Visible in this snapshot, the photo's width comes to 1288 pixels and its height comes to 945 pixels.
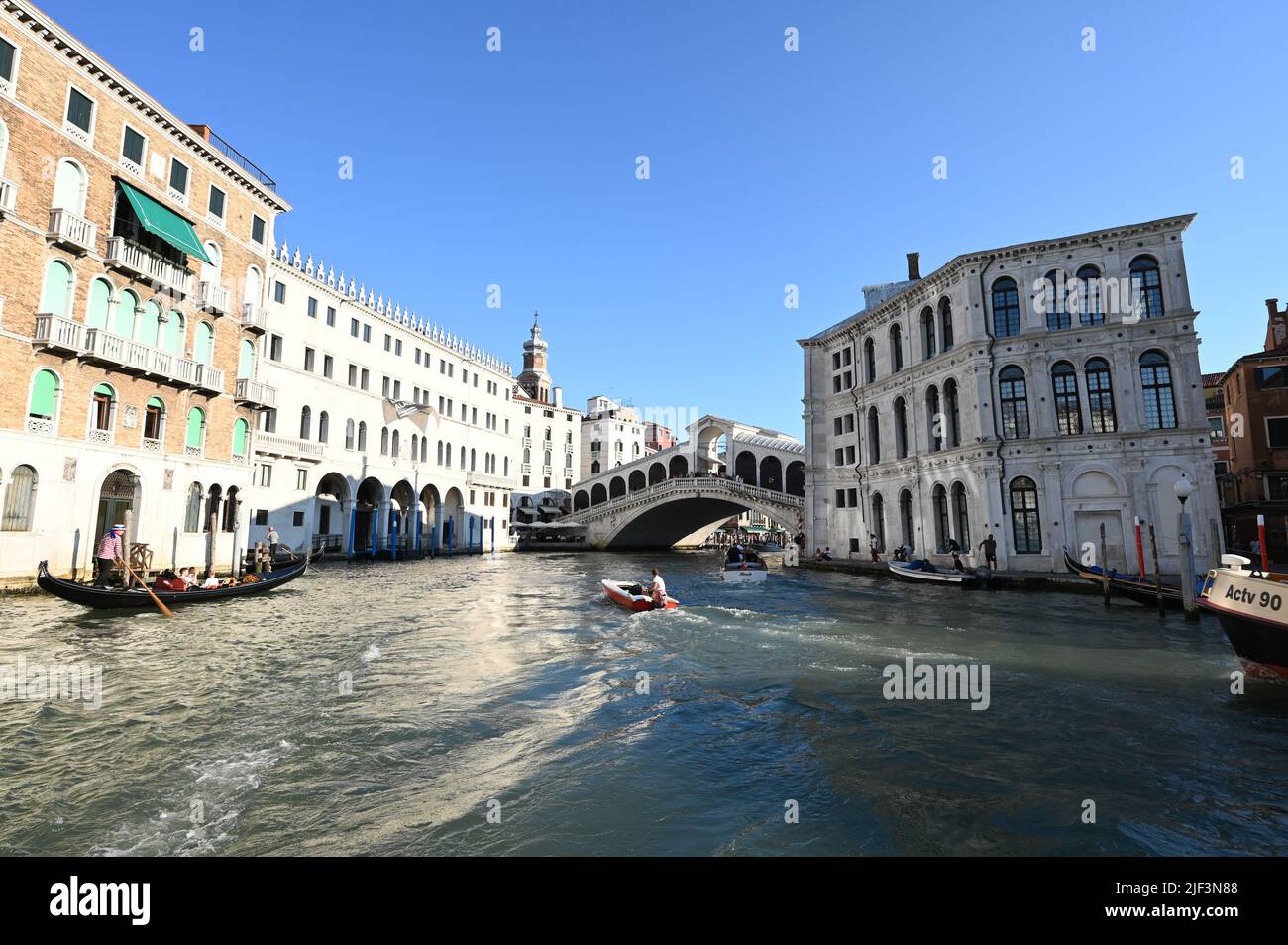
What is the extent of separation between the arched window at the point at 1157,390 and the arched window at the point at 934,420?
672 centimetres

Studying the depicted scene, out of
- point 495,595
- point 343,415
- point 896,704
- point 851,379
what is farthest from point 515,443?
point 896,704

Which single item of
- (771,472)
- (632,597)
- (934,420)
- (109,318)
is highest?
(109,318)

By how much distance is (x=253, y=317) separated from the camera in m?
24.0

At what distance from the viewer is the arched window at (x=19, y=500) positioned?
636 inches

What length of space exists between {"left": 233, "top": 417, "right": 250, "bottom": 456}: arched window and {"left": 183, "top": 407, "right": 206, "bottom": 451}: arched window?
4.66 feet

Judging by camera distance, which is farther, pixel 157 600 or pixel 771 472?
pixel 771 472

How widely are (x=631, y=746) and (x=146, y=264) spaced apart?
22.5 metres

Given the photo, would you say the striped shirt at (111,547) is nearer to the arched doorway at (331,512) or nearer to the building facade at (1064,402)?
the arched doorway at (331,512)

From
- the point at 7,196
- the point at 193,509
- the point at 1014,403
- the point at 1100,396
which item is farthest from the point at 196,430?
the point at 1100,396

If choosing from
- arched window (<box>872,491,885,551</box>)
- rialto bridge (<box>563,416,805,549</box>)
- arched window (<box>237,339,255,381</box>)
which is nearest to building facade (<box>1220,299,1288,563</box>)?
arched window (<box>872,491,885,551</box>)

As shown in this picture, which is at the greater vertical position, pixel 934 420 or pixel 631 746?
pixel 934 420

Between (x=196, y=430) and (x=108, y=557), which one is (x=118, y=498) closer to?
(x=196, y=430)

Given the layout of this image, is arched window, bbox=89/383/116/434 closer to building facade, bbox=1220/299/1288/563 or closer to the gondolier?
the gondolier
